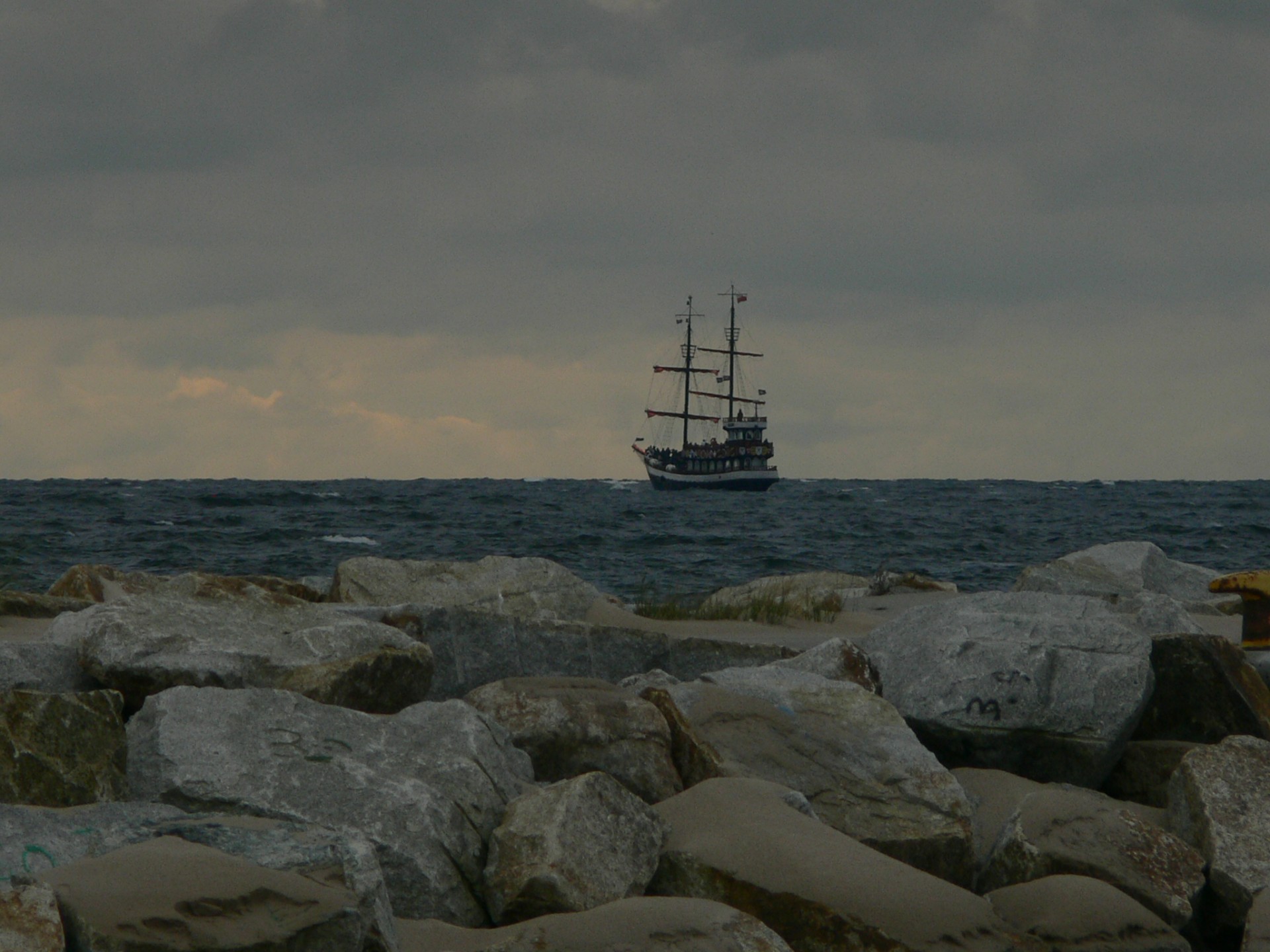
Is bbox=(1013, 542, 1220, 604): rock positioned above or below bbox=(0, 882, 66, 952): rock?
above

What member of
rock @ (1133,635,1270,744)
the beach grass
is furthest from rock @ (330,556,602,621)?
rock @ (1133,635,1270,744)

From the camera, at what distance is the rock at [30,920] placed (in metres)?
3.18

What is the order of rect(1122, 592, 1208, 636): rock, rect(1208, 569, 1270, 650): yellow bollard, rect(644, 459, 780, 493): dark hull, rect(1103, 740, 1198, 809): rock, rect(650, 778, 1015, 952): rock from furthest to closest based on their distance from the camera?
rect(644, 459, 780, 493): dark hull, rect(1208, 569, 1270, 650): yellow bollard, rect(1122, 592, 1208, 636): rock, rect(1103, 740, 1198, 809): rock, rect(650, 778, 1015, 952): rock

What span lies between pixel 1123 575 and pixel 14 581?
36.7 feet

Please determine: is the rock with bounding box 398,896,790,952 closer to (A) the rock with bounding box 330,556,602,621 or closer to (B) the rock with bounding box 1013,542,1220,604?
(A) the rock with bounding box 330,556,602,621

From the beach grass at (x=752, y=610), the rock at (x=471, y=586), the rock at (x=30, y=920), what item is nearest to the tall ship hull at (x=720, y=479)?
the beach grass at (x=752, y=610)

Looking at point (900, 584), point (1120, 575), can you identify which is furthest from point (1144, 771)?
point (1120, 575)

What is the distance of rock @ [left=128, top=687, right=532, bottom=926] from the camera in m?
4.72

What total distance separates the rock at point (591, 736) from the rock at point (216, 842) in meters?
1.69

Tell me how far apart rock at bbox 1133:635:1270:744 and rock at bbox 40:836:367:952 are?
5.23 meters

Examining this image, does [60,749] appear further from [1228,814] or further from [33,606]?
[1228,814]

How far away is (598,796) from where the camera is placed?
4945 mm

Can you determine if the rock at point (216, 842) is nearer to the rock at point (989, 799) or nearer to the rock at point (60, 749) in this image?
the rock at point (60, 749)

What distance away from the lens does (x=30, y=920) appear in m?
3.22
